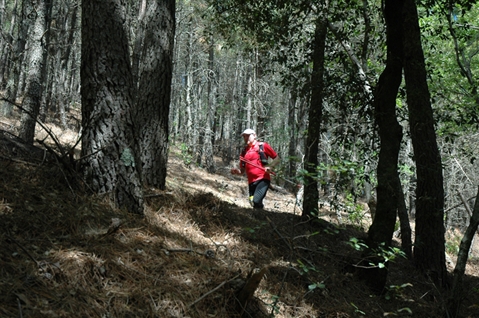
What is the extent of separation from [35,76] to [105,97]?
5.75 m

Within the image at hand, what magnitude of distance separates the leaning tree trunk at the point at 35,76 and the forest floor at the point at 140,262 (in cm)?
455

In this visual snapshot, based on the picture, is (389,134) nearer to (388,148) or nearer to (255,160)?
(388,148)

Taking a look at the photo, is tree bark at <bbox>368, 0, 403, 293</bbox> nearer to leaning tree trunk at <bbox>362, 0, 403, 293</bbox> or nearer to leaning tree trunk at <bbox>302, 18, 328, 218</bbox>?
leaning tree trunk at <bbox>362, 0, 403, 293</bbox>

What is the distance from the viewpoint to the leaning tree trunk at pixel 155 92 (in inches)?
194

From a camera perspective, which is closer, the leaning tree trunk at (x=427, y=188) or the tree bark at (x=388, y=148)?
the tree bark at (x=388, y=148)

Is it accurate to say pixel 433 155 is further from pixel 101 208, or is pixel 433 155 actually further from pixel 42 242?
pixel 42 242

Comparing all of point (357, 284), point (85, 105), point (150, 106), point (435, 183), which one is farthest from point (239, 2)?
point (357, 284)

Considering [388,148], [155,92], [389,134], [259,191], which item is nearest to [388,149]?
[388,148]

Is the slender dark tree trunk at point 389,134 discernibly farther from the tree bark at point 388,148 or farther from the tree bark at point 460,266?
the tree bark at point 460,266

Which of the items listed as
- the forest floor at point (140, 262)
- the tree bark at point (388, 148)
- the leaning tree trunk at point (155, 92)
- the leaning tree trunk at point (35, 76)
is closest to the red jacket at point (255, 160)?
the forest floor at point (140, 262)

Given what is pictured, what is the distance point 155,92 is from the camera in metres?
5.00

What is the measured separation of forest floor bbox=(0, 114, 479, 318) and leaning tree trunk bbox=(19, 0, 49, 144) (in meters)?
4.55

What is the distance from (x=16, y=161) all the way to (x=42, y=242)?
4.00 ft

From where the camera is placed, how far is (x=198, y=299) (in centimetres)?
290
